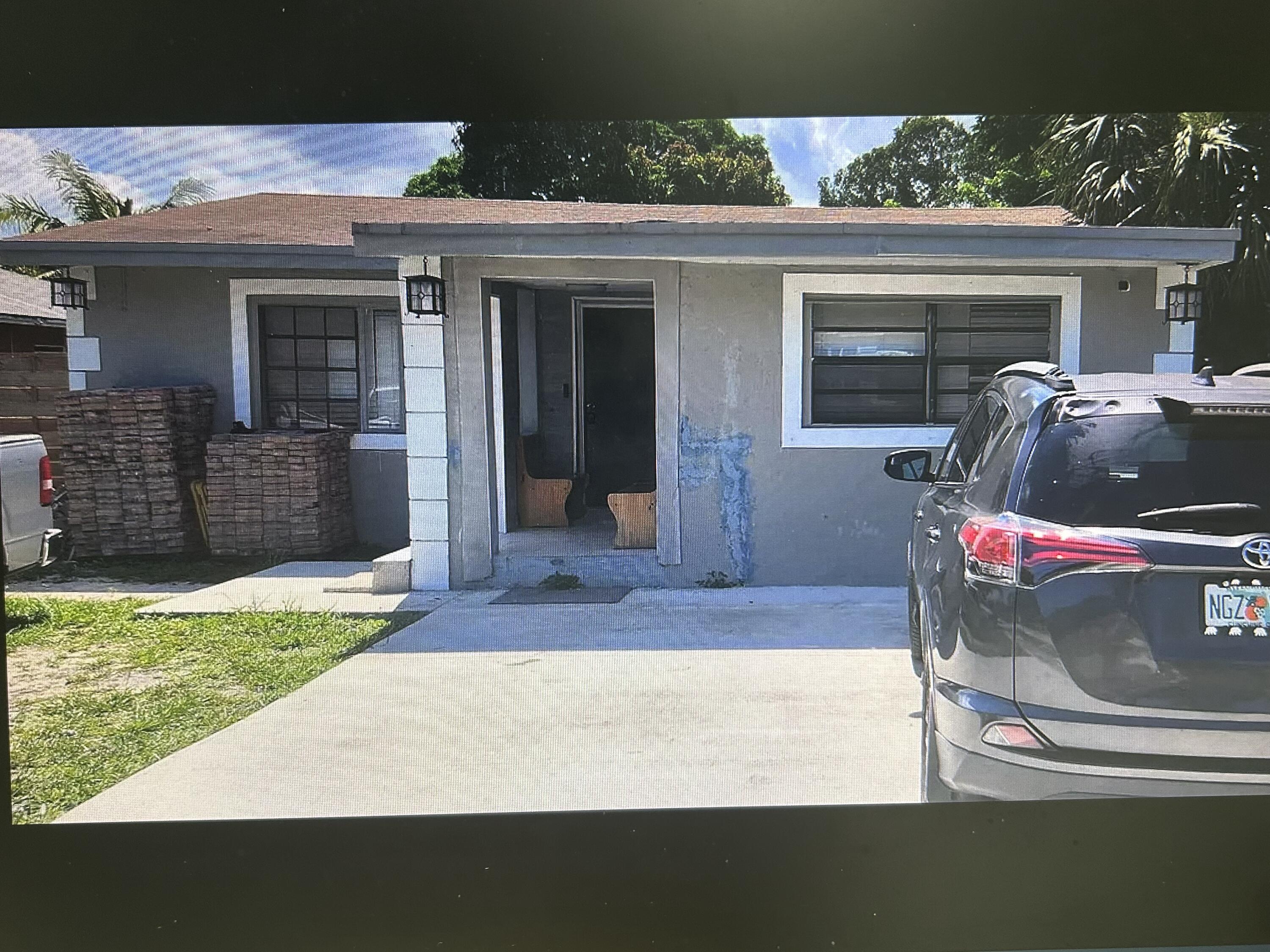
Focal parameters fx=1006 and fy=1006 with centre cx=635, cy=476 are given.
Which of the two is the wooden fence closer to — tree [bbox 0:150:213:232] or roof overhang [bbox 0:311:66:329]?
tree [bbox 0:150:213:232]

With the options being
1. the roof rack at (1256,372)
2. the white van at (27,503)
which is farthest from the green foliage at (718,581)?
the white van at (27,503)

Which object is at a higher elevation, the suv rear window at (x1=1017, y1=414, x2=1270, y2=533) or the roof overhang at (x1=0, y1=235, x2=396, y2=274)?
the roof overhang at (x1=0, y1=235, x2=396, y2=274)

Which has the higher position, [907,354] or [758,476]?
[907,354]

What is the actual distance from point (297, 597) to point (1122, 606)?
18.3 ft

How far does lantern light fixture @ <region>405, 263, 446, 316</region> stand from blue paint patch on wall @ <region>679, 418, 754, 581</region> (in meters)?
1.87

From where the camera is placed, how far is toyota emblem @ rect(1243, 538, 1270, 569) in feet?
8.30

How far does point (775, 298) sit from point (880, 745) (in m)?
3.78

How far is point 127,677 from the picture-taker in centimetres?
521

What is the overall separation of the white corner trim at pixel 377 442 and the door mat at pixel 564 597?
2.20 meters

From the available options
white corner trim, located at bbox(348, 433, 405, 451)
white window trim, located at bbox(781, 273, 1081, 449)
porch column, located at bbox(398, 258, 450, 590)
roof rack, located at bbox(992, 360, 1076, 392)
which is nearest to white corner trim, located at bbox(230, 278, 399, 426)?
white corner trim, located at bbox(348, 433, 405, 451)

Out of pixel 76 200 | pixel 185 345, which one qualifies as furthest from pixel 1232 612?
pixel 185 345

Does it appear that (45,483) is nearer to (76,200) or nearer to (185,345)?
(76,200)

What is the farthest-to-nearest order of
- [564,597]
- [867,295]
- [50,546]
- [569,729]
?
[867,295]
[564,597]
[50,546]
[569,729]

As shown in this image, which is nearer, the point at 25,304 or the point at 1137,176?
the point at 1137,176
